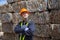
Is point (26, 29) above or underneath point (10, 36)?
above

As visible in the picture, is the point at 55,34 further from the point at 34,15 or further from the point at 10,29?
the point at 10,29

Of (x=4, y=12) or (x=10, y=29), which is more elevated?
(x=4, y=12)

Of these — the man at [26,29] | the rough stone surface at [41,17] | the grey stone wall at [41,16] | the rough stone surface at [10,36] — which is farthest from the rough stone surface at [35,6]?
the man at [26,29]

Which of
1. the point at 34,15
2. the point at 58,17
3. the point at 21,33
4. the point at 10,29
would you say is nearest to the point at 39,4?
the point at 34,15

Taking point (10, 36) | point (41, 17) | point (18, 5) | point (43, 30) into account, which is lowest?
point (10, 36)

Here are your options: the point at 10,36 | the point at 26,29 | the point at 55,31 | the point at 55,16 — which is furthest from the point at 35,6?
the point at 26,29

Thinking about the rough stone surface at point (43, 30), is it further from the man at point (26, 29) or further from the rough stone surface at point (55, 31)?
the man at point (26, 29)

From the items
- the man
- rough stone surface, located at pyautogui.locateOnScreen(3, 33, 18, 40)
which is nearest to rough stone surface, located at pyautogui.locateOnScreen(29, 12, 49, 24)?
rough stone surface, located at pyautogui.locateOnScreen(3, 33, 18, 40)

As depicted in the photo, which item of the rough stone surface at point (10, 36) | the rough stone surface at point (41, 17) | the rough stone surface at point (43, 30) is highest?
the rough stone surface at point (41, 17)

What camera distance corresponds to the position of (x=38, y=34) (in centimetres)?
594

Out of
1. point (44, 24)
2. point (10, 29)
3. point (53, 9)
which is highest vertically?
point (53, 9)

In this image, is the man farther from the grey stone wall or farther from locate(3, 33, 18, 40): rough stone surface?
locate(3, 33, 18, 40): rough stone surface

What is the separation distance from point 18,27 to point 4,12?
9.85ft

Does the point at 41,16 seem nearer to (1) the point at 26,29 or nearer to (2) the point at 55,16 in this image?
(2) the point at 55,16
